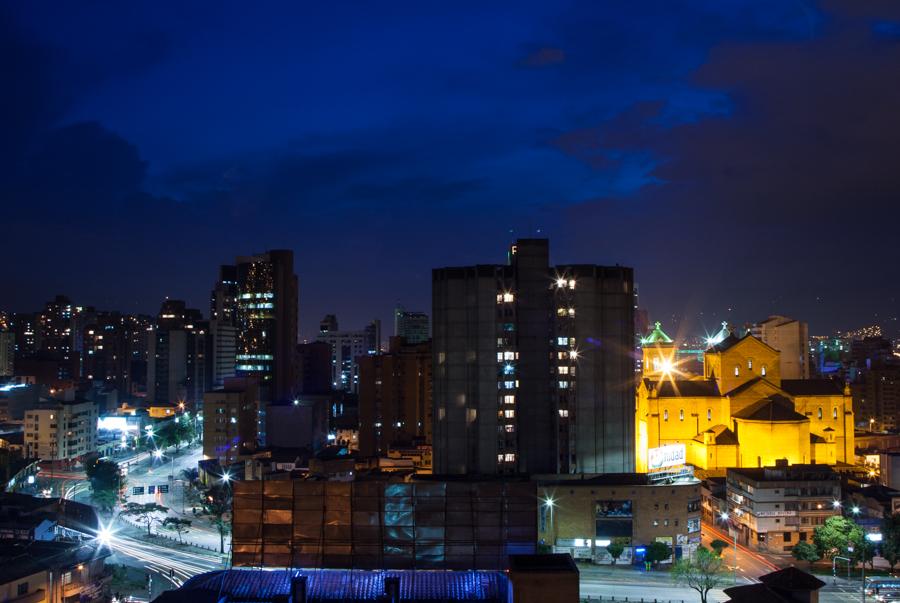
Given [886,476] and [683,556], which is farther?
[886,476]

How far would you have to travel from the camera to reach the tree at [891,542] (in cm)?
5459

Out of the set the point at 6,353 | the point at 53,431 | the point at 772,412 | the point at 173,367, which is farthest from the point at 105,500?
the point at 6,353

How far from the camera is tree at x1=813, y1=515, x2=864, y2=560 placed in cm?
5506

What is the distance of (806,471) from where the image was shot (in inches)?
2532

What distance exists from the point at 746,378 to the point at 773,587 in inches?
2241

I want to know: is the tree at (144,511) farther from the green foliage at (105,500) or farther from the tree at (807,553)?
the tree at (807,553)

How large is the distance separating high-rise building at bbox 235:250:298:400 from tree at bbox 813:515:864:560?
4405 inches

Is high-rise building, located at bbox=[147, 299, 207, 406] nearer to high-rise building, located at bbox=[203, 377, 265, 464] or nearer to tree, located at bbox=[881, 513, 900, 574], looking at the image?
high-rise building, located at bbox=[203, 377, 265, 464]

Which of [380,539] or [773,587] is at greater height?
[380,539]

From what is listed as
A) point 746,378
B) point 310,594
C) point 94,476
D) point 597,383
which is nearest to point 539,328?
point 597,383

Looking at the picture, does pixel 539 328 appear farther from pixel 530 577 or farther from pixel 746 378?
pixel 530 577

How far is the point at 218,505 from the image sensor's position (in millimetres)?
72125

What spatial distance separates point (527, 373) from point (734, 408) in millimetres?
28353

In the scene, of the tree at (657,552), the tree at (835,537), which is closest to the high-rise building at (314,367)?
the tree at (657,552)
